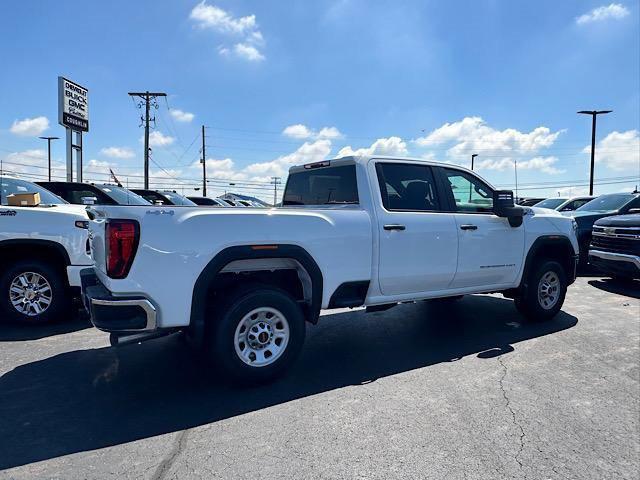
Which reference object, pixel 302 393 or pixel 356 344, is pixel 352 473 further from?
pixel 356 344

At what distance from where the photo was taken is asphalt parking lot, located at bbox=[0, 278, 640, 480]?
9.32 ft

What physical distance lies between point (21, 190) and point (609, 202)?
11985 mm

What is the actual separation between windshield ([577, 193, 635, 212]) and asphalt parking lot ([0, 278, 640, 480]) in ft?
20.5

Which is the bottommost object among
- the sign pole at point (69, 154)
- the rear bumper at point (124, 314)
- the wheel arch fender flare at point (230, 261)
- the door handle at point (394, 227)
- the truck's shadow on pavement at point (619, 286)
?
the truck's shadow on pavement at point (619, 286)

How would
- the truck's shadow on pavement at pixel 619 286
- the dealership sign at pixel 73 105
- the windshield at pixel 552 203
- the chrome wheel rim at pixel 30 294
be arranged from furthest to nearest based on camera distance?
the windshield at pixel 552 203 → the dealership sign at pixel 73 105 → the truck's shadow on pavement at pixel 619 286 → the chrome wheel rim at pixel 30 294

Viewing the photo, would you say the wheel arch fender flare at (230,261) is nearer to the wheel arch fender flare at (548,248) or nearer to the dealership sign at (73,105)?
the wheel arch fender flare at (548,248)

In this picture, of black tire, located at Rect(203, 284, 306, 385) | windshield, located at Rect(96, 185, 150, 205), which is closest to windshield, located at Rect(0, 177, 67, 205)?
windshield, located at Rect(96, 185, 150, 205)

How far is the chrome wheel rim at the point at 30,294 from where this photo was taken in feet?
18.2

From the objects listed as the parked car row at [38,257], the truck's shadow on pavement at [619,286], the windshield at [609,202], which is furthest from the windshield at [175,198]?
the windshield at [609,202]

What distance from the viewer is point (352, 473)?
2732 millimetres

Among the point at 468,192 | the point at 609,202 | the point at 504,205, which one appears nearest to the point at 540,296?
the point at 504,205

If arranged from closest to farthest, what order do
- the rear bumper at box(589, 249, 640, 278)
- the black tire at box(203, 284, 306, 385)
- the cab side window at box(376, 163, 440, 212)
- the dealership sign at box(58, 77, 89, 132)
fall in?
1. the black tire at box(203, 284, 306, 385)
2. the cab side window at box(376, 163, 440, 212)
3. the rear bumper at box(589, 249, 640, 278)
4. the dealership sign at box(58, 77, 89, 132)

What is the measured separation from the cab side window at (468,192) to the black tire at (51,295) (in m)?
4.83

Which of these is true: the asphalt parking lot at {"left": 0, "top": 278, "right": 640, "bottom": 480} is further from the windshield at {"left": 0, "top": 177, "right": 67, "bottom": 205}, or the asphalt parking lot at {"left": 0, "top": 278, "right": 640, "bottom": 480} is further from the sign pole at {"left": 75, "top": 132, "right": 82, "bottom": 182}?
the sign pole at {"left": 75, "top": 132, "right": 82, "bottom": 182}
